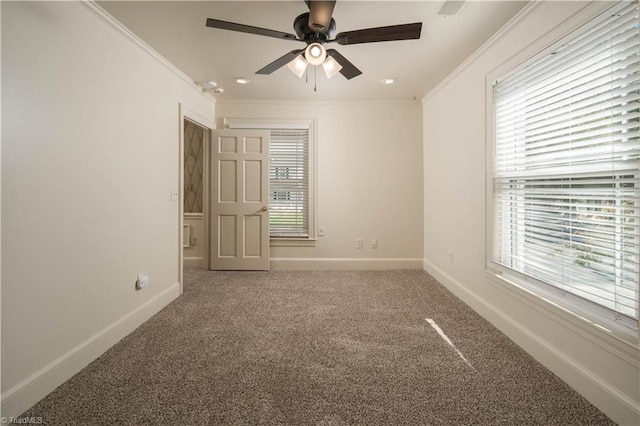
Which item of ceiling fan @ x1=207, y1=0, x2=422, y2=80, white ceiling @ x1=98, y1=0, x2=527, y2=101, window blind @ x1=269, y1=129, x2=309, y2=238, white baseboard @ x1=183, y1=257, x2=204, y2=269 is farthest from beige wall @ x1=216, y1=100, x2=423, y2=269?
ceiling fan @ x1=207, y1=0, x2=422, y2=80

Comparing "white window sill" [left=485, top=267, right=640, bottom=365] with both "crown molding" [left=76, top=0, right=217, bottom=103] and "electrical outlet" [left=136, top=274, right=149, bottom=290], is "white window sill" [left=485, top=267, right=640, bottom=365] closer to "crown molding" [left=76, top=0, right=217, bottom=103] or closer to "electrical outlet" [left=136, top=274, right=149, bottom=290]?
"electrical outlet" [left=136, top=274, right=149, bottom=290]

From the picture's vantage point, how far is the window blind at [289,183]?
4398mm

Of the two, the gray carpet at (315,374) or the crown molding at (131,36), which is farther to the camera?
the crown molding at (131,36)

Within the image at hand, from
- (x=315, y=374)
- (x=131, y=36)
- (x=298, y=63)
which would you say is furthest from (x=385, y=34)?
(x=315, y=374)

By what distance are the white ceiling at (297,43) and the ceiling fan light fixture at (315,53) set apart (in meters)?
0.29

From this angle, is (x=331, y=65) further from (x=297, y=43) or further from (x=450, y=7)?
(x=450, y=7)

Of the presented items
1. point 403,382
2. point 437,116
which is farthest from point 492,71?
point 403,382

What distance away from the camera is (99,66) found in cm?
209

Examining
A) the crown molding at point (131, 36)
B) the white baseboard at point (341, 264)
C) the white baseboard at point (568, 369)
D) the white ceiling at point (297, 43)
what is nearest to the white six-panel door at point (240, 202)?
the white baseboard at point (341, 264)

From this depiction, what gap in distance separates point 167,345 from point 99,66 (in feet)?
6.69

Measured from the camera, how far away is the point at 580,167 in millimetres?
1728

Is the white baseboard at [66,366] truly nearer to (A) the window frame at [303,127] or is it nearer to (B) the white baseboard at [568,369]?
(A) the window frame at [303,127]

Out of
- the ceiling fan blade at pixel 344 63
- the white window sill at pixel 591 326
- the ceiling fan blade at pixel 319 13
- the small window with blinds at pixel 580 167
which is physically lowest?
the white window sill at pixel 591 326

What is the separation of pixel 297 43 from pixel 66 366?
9.43 ft
